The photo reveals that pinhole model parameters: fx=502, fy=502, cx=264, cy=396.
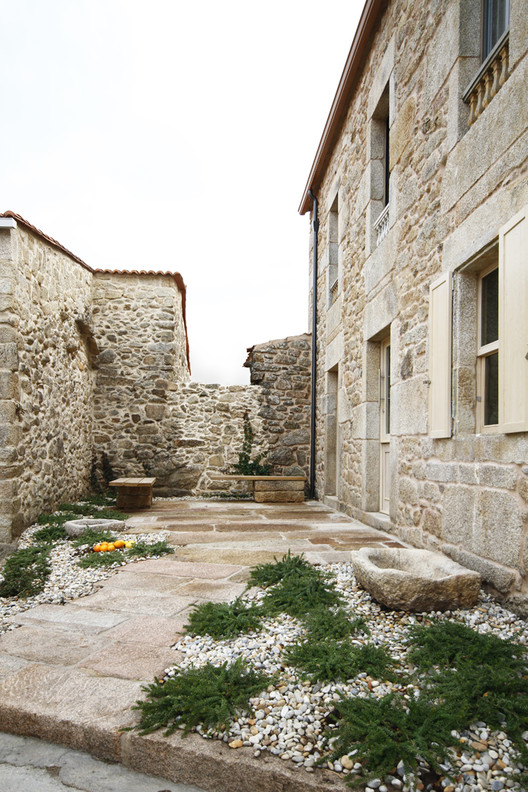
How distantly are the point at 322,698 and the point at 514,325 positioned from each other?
212 centimetres

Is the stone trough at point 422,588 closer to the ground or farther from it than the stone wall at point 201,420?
closer to the ground

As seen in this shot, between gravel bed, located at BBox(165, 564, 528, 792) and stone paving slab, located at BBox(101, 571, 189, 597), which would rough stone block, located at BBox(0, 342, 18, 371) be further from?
gravel bed, located at BBox(165, 564, 528, 792)

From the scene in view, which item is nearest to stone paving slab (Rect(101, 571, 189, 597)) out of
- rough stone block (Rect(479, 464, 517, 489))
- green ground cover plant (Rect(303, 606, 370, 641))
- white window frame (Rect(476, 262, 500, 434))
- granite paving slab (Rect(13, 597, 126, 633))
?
granite paving slab (Rect(13, 597, 126, 633))

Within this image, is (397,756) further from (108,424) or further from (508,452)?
(108,424)

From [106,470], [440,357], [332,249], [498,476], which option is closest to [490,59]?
[440,357]

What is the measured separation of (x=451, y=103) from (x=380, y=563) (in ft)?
11.1

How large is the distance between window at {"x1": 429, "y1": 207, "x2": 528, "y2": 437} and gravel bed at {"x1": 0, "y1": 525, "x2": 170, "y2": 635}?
8.91ft

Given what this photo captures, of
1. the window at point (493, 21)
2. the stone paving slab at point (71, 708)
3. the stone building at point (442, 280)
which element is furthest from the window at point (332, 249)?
the stone paving slab at point (71, 708)

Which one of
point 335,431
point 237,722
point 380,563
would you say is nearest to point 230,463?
point 335,431

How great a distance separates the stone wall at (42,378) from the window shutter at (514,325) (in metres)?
4.25

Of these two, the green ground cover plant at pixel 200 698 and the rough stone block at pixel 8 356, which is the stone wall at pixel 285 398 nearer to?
the rough stone block at pixel 8 356

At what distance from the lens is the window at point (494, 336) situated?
273 centimetres

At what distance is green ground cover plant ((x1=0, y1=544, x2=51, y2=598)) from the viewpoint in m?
3.31

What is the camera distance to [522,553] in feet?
8.88
